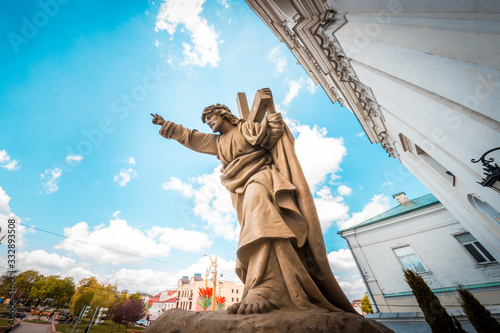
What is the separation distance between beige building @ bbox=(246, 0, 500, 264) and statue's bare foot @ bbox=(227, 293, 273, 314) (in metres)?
3.62

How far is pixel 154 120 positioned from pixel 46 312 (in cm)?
2720

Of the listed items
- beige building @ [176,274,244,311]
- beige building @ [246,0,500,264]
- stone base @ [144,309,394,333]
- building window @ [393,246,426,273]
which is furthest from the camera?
beige building @ [176,274,244,311]

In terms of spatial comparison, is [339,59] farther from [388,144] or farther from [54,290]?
[54,290]

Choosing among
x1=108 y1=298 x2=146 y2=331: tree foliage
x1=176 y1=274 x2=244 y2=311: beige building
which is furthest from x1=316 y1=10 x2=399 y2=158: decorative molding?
x1=176 y1=274 x2=244 y2=311: beige building

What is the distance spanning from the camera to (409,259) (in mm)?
10273

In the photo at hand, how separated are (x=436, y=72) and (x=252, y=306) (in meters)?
4.26

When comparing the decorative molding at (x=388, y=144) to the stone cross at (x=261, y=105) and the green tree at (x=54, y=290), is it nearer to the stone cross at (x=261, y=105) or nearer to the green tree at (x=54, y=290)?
the stone cross at (x=261, y=105)

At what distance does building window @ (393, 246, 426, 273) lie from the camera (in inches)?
390

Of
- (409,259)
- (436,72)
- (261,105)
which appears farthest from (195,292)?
(436,72)

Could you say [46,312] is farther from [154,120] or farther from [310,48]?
[310,48]

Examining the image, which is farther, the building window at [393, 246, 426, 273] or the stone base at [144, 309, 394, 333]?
the building window at [393, 246, 426, 273]

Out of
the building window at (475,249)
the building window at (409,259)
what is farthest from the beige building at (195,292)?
the building window at (475,249)

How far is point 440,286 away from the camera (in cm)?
905

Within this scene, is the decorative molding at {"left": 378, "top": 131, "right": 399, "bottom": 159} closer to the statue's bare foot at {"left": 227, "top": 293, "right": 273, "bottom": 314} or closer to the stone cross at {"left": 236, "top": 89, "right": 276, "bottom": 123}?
the stone cross at {"left": 236, "top": 89, "right": 276, "bottom": 123}
